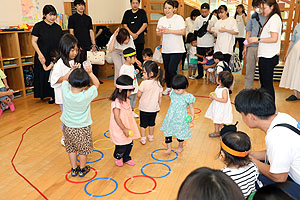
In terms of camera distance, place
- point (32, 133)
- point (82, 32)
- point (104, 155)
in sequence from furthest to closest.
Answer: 1. point (82, 32)
2. point (32, 133)
3. point (104, 155)

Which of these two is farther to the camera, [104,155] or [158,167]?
[104,155]

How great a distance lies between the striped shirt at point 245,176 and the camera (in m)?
1.79

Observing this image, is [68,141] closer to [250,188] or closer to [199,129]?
[250,188]

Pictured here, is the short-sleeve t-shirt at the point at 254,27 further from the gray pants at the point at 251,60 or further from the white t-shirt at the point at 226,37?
the white t-shirt at the point at 226,37

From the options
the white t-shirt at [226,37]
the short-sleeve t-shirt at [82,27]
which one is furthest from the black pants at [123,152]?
the white t-shirt at [226,37]

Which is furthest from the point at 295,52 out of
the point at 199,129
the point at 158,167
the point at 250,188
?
the point at 250,188

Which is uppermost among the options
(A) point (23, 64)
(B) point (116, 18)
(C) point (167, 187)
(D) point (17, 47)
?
(B) point (116, 18)

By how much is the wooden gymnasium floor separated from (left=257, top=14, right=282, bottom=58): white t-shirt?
3.28 feet

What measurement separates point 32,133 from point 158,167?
1.85 m

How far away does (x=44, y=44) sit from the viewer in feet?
15.4

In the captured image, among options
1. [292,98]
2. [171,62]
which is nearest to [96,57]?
[171,62]

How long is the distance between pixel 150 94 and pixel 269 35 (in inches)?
79.0

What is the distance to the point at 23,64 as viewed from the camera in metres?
5.24

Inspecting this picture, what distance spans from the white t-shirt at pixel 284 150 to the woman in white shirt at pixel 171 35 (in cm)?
349
